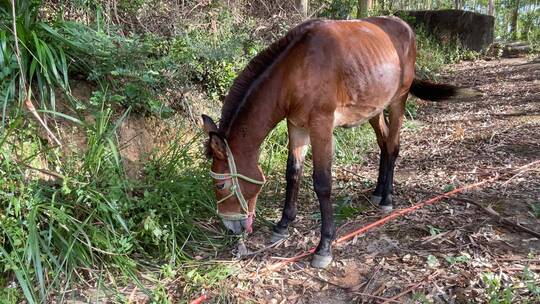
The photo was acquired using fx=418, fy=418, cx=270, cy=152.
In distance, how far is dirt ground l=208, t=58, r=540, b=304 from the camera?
2.81 metres

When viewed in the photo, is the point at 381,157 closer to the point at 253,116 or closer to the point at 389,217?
the point at 389,217

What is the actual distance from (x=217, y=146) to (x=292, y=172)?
0.83 meters

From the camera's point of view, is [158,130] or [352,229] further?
[158,130]

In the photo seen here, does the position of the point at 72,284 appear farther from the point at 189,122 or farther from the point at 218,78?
the point at 218,78

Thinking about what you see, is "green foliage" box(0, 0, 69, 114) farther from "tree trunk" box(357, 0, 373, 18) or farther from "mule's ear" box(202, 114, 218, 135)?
"tree trunk" box(357, 0, 373, 18)

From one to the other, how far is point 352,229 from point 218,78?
2.53 meters

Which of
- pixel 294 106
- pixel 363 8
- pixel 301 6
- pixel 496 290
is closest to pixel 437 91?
pixel 294 106

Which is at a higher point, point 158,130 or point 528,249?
point 158,130

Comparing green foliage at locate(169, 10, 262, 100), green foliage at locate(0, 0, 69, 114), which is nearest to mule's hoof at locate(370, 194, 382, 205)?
green foliage at locate(169, 10, 262, 100)

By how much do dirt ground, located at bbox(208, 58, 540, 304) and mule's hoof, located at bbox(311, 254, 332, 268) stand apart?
54 millimetres

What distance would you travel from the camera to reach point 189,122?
4.68 metres

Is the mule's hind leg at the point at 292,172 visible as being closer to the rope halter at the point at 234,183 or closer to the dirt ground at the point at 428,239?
the dirt ground at the point at 428,239

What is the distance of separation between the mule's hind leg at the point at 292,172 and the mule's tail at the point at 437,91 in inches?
69.1

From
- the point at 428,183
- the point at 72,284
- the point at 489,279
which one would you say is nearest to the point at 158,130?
the point at 72,284
